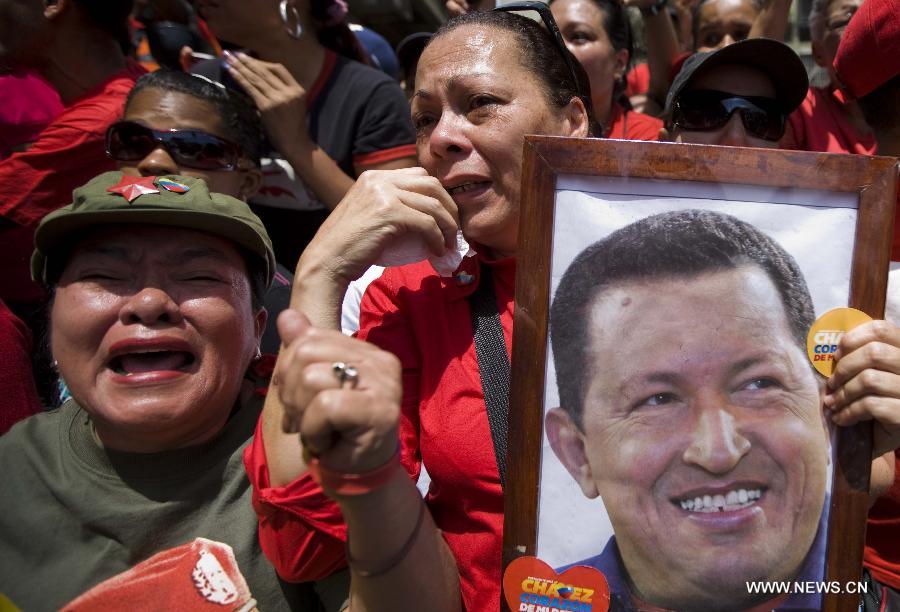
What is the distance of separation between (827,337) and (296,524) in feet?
3.56

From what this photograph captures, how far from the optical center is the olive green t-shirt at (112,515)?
1833 mm

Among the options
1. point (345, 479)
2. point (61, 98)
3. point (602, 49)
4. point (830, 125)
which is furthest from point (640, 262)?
point (61, 98)

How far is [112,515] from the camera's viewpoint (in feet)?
A: 6.14

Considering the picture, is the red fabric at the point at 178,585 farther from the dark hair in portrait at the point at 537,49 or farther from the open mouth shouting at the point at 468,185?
the dark hair in portrait at the point at 537,49

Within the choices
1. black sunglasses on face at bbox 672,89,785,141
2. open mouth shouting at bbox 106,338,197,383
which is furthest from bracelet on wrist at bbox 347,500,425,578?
black sunglasses on face at bbox 672,89,785,141

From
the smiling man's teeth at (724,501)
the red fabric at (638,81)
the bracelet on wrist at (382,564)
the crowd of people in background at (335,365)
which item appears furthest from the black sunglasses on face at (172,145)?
the red fabric at (638,81)

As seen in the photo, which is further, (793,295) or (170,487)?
(170,487)

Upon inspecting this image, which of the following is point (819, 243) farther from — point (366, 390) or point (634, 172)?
point (366, 390)

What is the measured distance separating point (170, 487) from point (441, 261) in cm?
86

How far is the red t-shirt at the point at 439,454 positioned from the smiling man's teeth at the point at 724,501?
1.23 ft

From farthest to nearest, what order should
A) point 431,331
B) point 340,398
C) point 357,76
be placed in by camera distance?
point 357,76, point 431,331, point 340,398

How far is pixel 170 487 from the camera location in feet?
6.34

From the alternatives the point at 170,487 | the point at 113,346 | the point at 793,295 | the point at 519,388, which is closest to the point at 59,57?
the point at 113,346

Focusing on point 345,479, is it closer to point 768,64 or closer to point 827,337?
point 827,337
